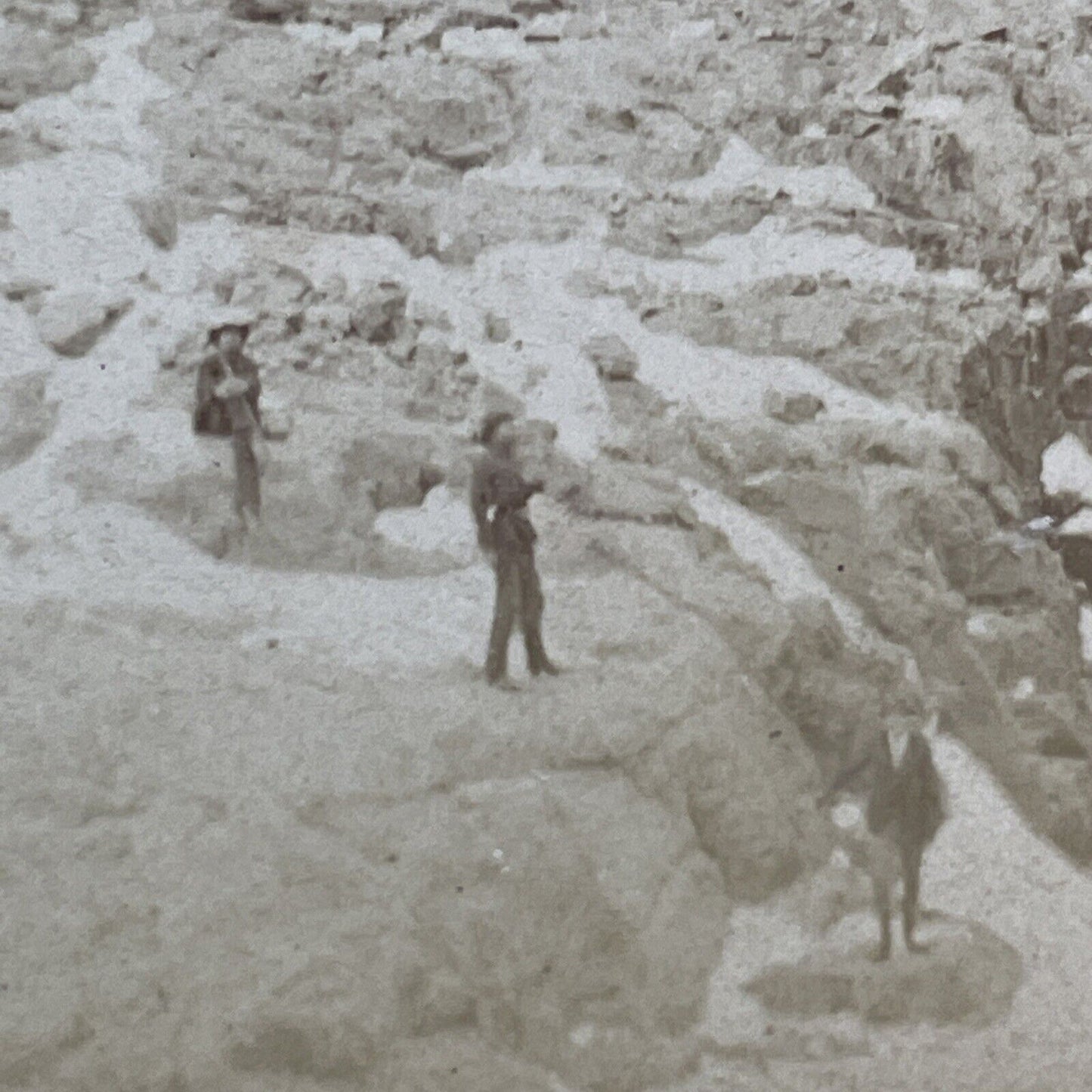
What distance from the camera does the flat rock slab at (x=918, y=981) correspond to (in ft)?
9.29

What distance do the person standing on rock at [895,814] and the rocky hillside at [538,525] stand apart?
2.5 inches

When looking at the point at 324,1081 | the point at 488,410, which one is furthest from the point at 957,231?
the point at 324,1081

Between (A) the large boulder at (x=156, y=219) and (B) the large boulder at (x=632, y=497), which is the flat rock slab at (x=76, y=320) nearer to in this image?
(A) the large boulder at (x=156, y=219)

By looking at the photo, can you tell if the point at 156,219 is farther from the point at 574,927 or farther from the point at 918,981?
the point at 918,981

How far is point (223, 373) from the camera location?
3.06 meters

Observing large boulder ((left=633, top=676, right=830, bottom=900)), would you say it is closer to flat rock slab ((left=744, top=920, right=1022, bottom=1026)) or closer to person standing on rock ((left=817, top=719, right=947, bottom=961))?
person standing on rock ((left=817, top=719, right=947, bottom=961))

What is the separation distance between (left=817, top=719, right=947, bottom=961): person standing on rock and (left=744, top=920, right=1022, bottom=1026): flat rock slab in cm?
4

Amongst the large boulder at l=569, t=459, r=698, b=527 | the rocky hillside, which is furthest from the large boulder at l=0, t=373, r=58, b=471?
the large boulder at l=569, t=459, r=698, b=527

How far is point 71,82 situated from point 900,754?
109 inches

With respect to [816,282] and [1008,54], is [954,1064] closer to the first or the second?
[816,282]

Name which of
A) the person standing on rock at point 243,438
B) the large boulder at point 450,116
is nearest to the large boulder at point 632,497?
the person standing on rock at point 243,438

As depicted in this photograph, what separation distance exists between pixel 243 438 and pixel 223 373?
18 centimetres

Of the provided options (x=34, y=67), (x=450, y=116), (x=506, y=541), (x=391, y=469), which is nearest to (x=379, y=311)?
(x=391, y=469)

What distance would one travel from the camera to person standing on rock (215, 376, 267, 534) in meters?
3.03
